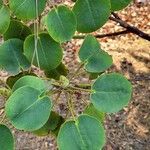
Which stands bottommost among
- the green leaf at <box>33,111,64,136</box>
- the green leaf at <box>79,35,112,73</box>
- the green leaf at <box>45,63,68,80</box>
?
the green leaf at <box>33,111,64,136</box>

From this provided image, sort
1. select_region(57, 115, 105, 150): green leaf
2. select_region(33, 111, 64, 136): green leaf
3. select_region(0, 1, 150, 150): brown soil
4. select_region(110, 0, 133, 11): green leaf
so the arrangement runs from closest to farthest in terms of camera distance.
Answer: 1. select_region(57, 115, 105, 150): green leaf
2. select_region(110, 0, 133, 11): green leaf
3. select_region(33, 111, 64, 136): green leaf
4. select_region(0, 1, 150, 150): brown soil

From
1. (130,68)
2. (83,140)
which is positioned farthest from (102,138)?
(130,68)

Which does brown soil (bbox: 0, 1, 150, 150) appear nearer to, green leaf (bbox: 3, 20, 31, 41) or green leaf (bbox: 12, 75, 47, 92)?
green leaf (bbox: 3, 20, 31, 41)

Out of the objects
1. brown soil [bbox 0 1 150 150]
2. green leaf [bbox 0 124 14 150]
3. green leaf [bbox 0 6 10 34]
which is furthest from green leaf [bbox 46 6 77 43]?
brown soil [bbox 0 1 150 150]

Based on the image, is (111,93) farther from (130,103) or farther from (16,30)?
(130,103)

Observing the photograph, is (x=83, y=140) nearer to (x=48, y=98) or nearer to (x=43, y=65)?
(x=48, y=98)

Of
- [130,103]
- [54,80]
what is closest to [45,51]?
[54,80]
